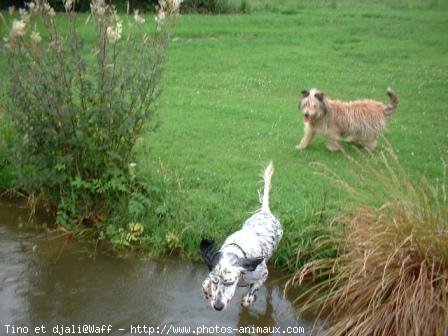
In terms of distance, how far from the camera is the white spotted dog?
5.24 metres

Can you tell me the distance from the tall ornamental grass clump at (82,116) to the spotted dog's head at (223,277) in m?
2.42

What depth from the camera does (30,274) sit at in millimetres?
6980

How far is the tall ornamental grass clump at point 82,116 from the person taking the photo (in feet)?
24.2

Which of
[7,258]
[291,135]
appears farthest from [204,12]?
[7,258]

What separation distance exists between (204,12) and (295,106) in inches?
432

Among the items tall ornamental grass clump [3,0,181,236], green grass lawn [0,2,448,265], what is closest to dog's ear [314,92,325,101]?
green grass lawn [0,2,448,265]

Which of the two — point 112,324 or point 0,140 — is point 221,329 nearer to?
point 112,324

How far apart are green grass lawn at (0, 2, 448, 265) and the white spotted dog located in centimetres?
75

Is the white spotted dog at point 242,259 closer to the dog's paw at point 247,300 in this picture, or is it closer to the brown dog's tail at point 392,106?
the dog's paw at point 247,300

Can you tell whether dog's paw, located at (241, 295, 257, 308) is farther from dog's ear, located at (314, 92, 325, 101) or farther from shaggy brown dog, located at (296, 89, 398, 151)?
dog's ear, located at (314, 92, 325, 101)

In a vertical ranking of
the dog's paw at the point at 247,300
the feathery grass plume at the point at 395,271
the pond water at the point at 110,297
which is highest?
the feathery grass plume at the point at 395,271

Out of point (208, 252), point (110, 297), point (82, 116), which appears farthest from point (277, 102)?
point (208, 252)

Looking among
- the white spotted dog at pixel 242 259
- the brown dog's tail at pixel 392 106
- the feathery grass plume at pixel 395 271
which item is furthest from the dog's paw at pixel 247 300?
the brown dog's tail at pixel 392 106

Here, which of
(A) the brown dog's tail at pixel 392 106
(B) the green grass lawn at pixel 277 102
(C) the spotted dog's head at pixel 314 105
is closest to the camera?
(B) the green grass lawn at pixel 277 102
